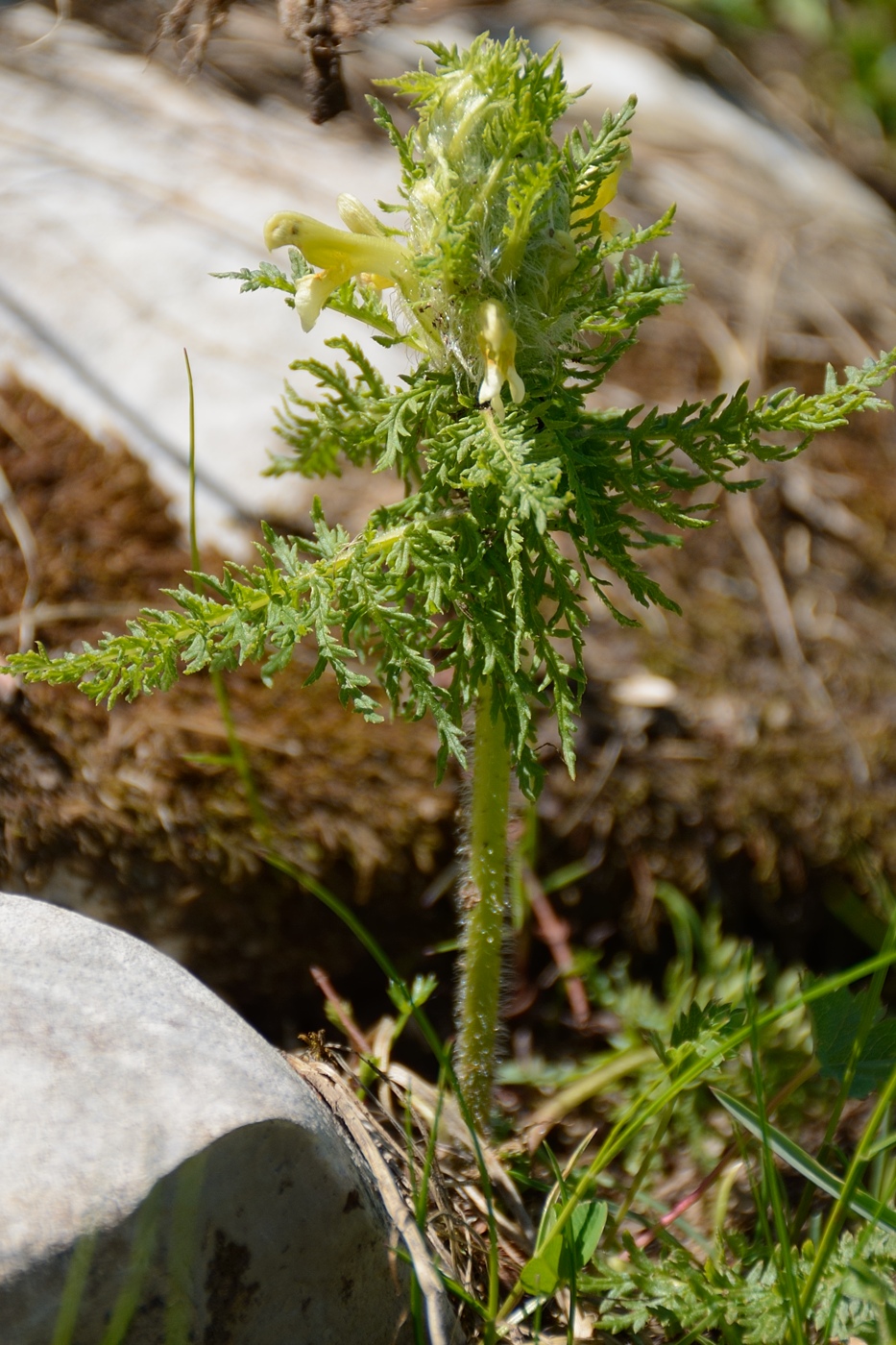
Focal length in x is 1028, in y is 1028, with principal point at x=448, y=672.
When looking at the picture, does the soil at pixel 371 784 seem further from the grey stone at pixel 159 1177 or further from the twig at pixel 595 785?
the grey stone at pixel 159 1177

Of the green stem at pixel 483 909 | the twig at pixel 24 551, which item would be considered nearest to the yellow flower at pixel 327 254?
the green stem at pixel 483 909

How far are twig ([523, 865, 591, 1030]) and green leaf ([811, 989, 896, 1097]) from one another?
30.8 inches

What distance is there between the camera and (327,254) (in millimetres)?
1434

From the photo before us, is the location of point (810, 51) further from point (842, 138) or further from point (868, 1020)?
point (868, 1020)

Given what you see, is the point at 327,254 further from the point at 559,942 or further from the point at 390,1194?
the point at 559,942

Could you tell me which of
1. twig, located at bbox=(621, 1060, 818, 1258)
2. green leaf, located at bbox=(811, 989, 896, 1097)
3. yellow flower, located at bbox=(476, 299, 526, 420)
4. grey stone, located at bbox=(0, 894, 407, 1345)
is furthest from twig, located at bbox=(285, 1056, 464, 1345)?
yellow flower, located at bbox=(476, 299, 526, 420)

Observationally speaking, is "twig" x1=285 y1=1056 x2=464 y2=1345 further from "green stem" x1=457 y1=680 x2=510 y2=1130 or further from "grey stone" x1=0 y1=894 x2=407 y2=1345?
"green stem" x1=457 y1=680 x2=510 y2=1130

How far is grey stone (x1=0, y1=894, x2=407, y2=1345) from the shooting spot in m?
1.24

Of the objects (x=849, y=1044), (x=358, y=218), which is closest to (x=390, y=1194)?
(x=849, y=1044)

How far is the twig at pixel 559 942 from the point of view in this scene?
2.50 meters

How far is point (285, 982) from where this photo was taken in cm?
248

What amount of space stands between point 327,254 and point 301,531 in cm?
158

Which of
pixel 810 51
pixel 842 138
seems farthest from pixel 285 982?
pixel 810 51

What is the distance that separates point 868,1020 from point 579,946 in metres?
Result: 1.07
